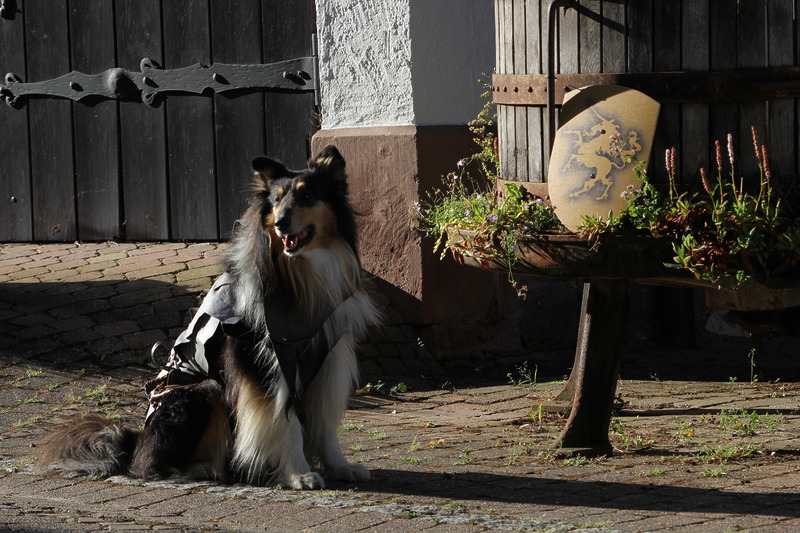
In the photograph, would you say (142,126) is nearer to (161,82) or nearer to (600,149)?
(161,82)

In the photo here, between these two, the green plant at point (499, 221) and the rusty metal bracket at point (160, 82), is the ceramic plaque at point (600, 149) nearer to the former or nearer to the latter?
the green plant at point (499, 221)

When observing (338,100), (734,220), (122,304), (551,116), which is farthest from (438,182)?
(734,220)

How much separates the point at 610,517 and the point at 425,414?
248 cm

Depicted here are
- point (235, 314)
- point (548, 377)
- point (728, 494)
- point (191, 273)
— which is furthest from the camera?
point (191, 273)

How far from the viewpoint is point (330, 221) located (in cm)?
498

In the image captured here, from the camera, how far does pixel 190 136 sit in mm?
8859

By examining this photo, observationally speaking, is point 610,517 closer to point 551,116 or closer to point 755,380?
point 551,116

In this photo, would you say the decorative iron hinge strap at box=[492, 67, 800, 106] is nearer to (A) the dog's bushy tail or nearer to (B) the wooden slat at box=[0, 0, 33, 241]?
(A) the dog's bushy tail

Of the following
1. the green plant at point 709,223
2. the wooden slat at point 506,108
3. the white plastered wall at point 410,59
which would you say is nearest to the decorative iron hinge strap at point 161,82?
the white plastered wall at point 410,59

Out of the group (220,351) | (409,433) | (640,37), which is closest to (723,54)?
(640,37)

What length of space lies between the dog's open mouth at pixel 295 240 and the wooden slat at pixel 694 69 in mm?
1545

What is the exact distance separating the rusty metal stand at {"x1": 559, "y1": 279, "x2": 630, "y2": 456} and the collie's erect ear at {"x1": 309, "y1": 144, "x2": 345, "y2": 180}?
4.07ft

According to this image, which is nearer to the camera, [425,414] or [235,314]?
[235,314]

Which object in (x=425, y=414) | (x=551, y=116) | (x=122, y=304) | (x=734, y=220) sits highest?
(x=551, y=116)
